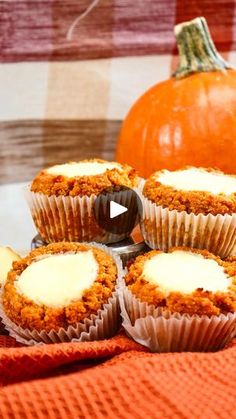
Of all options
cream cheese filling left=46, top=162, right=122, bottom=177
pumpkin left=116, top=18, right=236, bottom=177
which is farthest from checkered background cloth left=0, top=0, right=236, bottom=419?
cream cheese filling left=46, top=162, right=122, bottom=177

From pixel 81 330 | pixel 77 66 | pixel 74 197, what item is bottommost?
pixel 81 330

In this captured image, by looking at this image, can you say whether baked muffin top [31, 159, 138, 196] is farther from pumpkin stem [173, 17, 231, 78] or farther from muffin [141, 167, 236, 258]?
pumpkin stem [173, 17, 231, 78]

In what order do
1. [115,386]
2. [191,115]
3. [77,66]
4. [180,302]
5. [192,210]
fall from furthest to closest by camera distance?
[77,66]
[191,115]
[192,210]
[180,302]
[115,386]

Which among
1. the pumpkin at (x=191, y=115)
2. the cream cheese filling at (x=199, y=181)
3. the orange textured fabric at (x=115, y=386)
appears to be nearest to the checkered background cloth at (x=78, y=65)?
the pumpkin at (x=191, y=115)

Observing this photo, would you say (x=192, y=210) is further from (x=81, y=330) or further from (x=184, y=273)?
(x=81, y=330)

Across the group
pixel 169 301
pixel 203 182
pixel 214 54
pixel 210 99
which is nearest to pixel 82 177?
pixel 203 182

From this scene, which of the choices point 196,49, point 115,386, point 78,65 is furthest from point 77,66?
point 115,386
